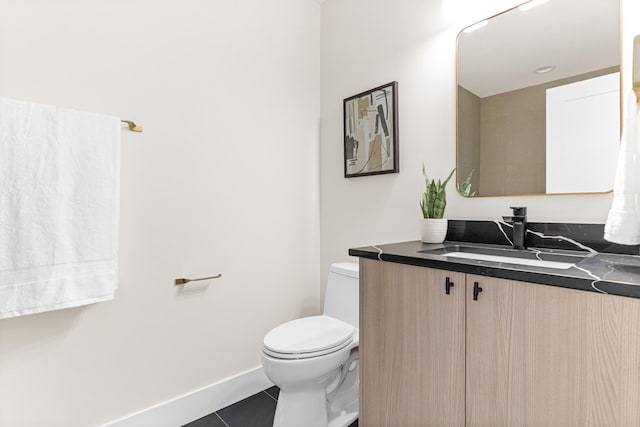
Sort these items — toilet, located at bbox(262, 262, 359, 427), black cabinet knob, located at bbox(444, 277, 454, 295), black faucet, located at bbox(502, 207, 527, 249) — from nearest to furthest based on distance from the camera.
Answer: black cabinet knob, located at bbox(444, 277, 454, 295), black faucet, located at bbox(502, 207, 527, 249), toilet, located at bbox(262, 262, 359, 427)

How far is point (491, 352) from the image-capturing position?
0.95 meters

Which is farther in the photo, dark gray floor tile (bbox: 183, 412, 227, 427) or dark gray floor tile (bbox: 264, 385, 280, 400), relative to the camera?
dark gray floor tile (bbox: 264, 385, 280, 400)

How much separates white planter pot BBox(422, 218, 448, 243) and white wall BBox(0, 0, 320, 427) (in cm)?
95

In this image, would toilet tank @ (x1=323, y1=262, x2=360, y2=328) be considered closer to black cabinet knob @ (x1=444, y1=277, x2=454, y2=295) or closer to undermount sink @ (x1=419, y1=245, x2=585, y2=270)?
undermount sink @ (x1=419, y1=245, x2=585, y2=270)

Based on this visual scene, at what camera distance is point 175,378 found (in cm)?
171

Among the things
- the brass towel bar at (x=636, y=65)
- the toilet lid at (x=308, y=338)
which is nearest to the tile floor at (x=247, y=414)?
the toilet lid at (x=308, y=338)

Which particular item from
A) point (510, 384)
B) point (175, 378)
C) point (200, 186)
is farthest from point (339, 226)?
point (510, 384)

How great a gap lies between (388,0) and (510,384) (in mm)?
1953

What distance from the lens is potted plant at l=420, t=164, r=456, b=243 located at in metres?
1.50

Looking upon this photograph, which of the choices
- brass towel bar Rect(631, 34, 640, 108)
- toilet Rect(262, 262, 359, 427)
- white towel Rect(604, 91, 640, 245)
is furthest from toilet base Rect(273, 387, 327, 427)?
brass towel bar Rect(631, 34, 640, 108)

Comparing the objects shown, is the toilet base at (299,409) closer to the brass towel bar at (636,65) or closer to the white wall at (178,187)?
the white wall at (178,187)

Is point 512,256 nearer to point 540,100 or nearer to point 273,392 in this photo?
point 540,100

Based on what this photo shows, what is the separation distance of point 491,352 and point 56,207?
1.58 metres

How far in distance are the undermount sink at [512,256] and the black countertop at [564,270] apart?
0.03 meters
